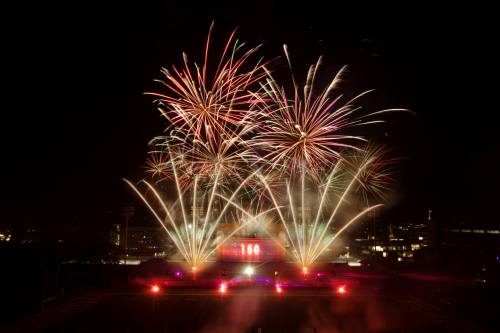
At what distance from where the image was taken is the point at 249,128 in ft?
90.3

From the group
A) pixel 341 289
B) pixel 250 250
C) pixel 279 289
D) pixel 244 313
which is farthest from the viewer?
pixel 250 250

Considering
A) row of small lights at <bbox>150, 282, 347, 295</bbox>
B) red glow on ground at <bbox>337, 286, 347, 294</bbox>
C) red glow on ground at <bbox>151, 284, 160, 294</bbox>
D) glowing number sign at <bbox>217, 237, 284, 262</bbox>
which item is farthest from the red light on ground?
red glow on ground at <bbox>151, 284, 160, 294</bbox>

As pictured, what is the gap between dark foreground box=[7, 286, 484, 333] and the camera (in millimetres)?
14648

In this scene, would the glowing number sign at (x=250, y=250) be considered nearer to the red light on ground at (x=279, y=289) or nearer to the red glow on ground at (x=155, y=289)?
the red light on ground at (x=279, y=289)

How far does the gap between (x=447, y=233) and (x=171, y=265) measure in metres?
33.3

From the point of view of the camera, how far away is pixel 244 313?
667 inches

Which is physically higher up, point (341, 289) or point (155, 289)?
point (155, 289)

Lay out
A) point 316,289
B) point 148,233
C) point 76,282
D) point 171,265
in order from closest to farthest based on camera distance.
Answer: point 316,289 < point 76,282 < point 171,265 < point 148,233

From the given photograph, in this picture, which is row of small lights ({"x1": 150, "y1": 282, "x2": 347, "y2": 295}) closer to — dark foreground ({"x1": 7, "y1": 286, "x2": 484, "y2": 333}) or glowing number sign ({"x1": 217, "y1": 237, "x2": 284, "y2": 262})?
dark foreground ({"x1": 7, "y1": 286, "x2": 484, "y2": 333})

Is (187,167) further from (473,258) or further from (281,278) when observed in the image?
(473,258)

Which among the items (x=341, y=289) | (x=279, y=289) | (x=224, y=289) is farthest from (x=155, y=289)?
(x=341, y=289)

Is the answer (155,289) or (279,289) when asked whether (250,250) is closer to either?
(279,289)

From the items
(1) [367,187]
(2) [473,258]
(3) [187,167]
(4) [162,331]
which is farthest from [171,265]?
(2) [473,258]

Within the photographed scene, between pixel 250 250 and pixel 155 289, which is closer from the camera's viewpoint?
pixel 155 289
